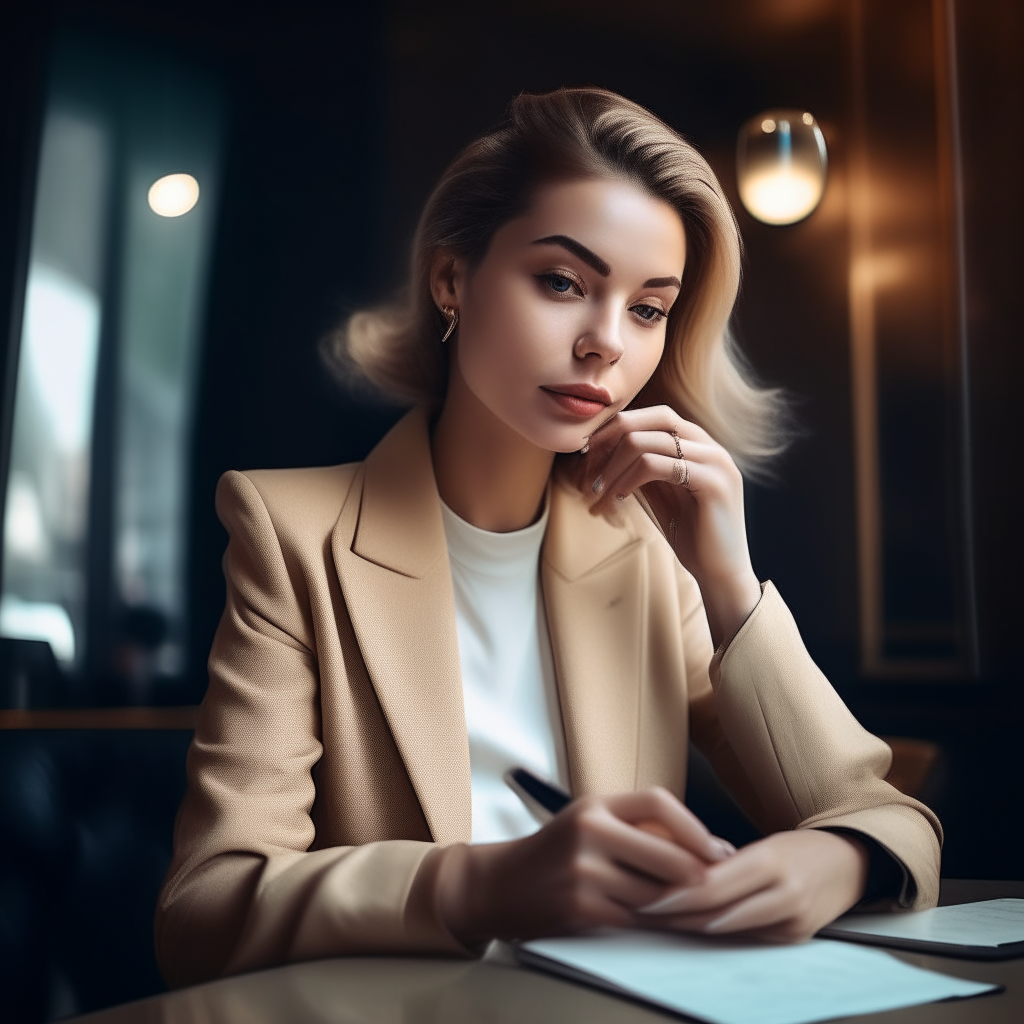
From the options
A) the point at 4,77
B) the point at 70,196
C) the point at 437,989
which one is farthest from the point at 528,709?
the point at 4,77

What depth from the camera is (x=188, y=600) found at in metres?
2.52

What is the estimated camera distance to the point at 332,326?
2.48m

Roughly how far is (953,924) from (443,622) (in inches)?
21.4

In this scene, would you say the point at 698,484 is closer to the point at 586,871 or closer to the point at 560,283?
the point at 560,283

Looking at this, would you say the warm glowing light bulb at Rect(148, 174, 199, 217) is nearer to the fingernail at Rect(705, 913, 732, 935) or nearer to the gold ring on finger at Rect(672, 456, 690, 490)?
the gold ring on finger at Rect(672, 456, 690, 490)

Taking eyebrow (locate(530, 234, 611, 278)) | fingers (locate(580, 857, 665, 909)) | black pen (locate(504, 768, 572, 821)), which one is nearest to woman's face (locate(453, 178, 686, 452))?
eyebrow (locate(530, 234, 611, 278))

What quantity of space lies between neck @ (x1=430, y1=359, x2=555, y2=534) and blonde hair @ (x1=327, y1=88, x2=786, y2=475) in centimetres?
8

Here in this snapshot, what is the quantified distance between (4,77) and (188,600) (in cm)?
125

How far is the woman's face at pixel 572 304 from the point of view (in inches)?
42.3

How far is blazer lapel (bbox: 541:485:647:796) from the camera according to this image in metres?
1.15

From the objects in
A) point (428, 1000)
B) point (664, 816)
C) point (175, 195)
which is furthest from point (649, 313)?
point (175, 195)

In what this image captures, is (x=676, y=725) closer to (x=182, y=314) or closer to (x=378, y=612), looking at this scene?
(x=378, y=612)

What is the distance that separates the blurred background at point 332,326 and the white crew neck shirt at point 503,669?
1.55ft

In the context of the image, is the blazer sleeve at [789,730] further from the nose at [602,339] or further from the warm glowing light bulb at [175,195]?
the warm glowing light bulb at [175,195]
